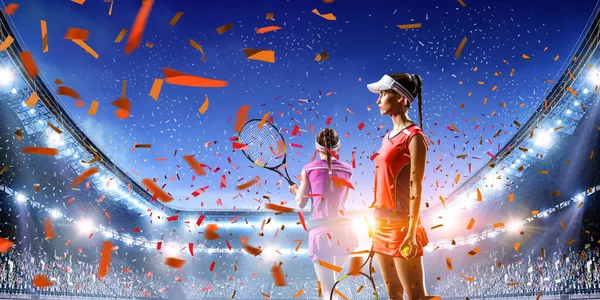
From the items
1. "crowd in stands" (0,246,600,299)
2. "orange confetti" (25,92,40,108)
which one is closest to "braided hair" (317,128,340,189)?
"crowd in stands" (0,246,600,299)

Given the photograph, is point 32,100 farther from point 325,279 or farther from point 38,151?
point 325,279

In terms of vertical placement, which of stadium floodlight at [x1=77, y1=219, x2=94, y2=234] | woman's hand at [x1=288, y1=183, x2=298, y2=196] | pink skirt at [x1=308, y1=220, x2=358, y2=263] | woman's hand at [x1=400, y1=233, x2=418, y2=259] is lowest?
woman's hand at [x1=400, y1=233, x2=418, y2=259]

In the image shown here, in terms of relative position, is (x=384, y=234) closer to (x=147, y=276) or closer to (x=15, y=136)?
(x=15, y=136)

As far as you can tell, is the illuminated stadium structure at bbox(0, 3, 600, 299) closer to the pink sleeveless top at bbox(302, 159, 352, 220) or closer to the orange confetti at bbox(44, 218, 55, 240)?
the orange confetti at bbox(44, 218, 55, 240)

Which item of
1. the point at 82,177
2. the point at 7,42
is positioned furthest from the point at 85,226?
the point at 7,42

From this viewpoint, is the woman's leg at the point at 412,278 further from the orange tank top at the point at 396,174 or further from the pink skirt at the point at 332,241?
the pink skirt at the point at 332,241

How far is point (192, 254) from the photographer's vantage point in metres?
41.5

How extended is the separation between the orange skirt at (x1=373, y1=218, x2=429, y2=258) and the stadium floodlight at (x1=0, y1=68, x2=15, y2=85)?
16480 mm

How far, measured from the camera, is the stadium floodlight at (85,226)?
95.1 ft

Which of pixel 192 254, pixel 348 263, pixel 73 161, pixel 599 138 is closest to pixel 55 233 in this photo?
pixel 73 161

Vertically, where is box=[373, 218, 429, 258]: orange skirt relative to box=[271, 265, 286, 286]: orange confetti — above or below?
below

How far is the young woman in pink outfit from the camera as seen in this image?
433 centimetres

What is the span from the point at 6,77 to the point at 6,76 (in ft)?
0.20

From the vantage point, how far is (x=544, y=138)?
19969mm
